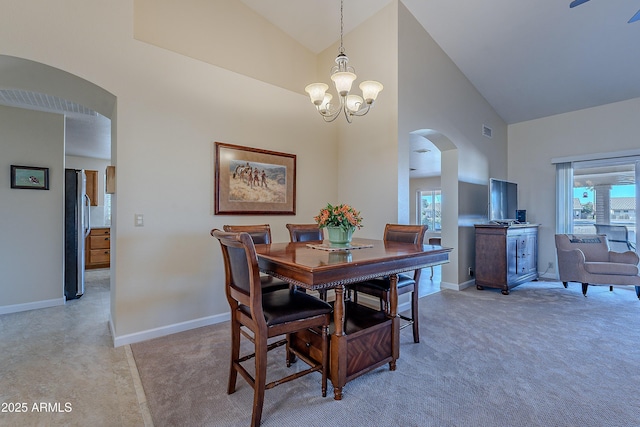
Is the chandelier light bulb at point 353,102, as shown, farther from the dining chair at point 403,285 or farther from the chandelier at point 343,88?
the dining chair at point 403,285

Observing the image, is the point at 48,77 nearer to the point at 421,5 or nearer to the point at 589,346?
the point at 421,5

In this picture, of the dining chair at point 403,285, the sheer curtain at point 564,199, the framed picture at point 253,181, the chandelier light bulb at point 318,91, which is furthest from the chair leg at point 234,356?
the sheer curtain at point 564,199

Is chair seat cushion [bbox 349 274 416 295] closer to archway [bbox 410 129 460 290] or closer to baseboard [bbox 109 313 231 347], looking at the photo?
baseboard [bbox 109 313 231 347]

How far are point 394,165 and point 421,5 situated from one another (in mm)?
1963

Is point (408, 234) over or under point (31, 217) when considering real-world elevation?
under

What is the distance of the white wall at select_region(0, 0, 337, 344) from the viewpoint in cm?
246

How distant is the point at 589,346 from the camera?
2652mm

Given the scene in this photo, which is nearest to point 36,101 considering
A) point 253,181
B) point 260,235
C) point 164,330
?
point 253,181

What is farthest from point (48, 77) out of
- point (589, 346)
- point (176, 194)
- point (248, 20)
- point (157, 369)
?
point (589, 346)

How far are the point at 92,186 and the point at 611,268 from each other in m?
9.53

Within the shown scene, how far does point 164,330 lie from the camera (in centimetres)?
288

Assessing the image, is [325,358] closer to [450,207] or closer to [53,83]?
[53,83]

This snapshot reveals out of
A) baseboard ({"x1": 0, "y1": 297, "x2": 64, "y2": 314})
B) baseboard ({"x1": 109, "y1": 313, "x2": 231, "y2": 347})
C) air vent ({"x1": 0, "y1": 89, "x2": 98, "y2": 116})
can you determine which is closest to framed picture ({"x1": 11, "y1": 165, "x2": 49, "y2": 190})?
air vent ({"x1": 0, "y1": 89, "x2": 98, "y2": 116})

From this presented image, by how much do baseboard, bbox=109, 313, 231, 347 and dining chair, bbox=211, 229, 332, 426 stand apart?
1.30 metres
